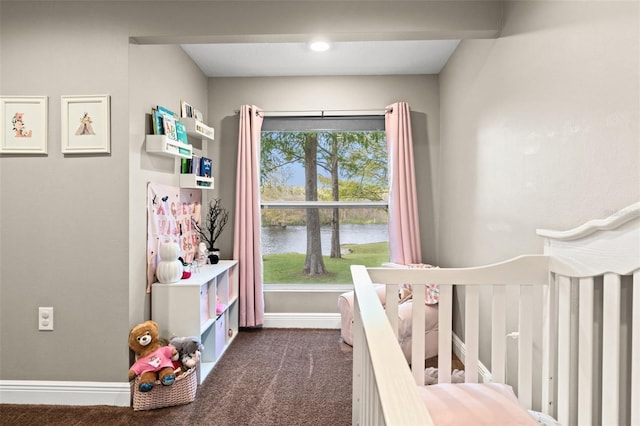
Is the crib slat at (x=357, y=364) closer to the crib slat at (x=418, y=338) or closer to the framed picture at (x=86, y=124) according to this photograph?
the crib slat at (x=418, y=338)

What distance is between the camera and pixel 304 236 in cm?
386

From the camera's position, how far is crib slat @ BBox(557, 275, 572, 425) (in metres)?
1.35

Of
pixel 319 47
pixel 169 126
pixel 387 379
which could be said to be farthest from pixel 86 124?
pixel 387 379

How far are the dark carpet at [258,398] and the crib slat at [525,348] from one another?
94 cm

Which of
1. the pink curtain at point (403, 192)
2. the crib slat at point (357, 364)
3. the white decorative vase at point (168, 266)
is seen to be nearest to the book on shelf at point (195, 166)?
the white decorative vase at point (168, 266)

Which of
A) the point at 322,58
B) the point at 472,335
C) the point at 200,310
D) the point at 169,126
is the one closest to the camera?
the point at 472,335

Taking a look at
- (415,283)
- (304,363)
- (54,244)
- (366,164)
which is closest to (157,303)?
(54,244)

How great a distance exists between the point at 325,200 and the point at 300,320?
1.17 meters

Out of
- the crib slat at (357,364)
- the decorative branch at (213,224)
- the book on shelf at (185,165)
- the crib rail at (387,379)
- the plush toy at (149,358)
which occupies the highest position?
the book on shelf at (185,165)

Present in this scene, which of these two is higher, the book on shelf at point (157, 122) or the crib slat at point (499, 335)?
the book on shelf at point (157, 122)

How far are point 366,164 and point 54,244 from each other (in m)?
2.59

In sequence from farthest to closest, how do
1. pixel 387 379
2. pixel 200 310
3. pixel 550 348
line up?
1. pixel 200 310
2. pixel 550 348
3. pixel 387 379

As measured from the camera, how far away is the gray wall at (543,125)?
123 cm

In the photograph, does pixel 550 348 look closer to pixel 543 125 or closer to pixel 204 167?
pixel 543 125
